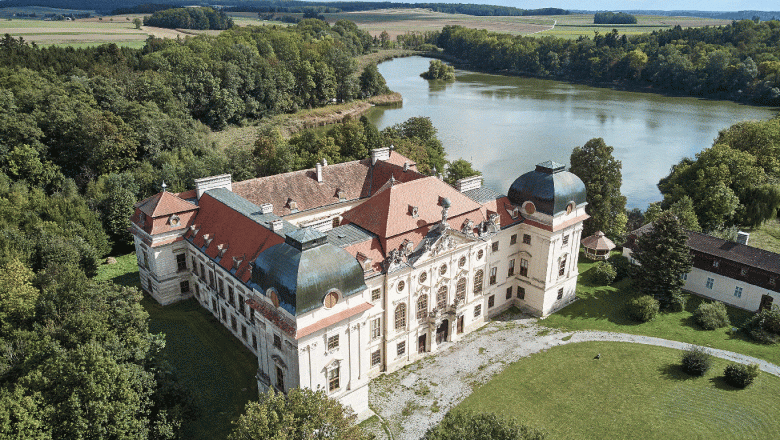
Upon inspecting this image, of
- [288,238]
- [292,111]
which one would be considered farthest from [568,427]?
[292,111]

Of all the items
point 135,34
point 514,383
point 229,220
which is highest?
point 135,34

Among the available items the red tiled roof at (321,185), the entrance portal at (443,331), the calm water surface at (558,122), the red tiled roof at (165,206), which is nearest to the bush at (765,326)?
the entrance portal at (443,331)

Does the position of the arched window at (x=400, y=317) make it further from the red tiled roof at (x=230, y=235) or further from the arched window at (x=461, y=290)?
the red tiled roof at (x=230, y=235)

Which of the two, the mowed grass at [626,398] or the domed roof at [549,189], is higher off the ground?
the domed roof at [549,189]

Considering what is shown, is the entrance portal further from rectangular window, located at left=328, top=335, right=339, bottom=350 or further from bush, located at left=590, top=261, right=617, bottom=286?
bush, located at left=590, top=261, right=617, bottom=286

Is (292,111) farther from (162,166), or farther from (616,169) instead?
(616,169)

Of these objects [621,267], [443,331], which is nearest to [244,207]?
[443,331]

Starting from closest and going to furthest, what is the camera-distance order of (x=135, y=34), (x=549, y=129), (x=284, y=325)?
(x=284, y=325) → (x=549, y=129) → (x=135, y=34)
